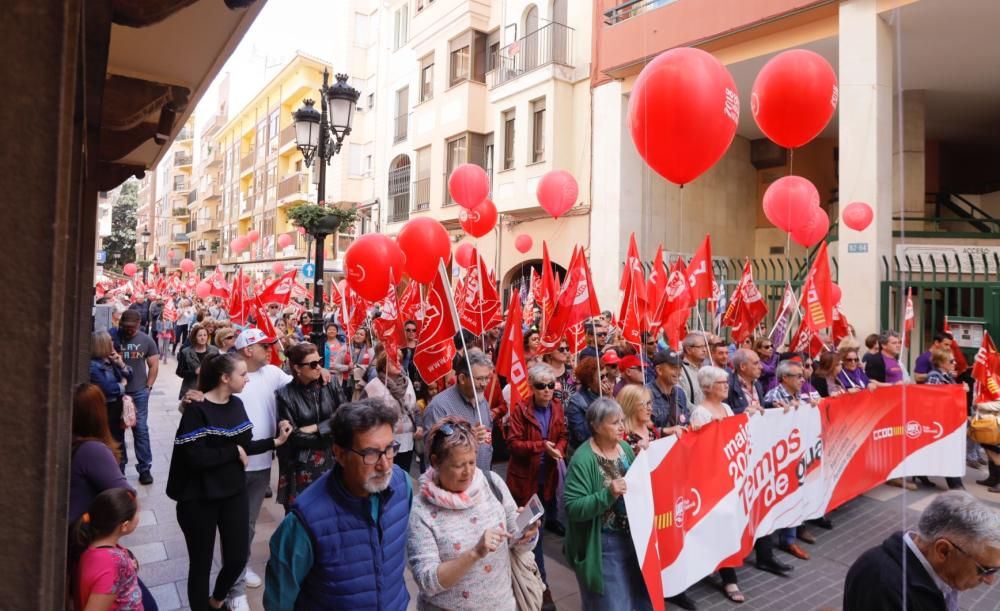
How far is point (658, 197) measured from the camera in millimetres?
Answer: 18297

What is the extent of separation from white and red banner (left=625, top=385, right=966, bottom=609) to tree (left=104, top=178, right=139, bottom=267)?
48423 mm

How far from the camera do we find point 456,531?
2.70 metres

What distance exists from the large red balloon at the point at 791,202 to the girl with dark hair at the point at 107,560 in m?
9.21

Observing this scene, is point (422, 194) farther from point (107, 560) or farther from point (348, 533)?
point (348, 533)

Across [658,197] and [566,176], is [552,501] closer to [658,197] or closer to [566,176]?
[566,176]

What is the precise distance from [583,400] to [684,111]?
2.58m

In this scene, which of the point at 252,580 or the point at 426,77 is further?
the point at 426,77

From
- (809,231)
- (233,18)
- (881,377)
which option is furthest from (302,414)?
(809,231)

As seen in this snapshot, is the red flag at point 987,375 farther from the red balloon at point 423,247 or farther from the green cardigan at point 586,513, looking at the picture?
the red balloon at point 423,247

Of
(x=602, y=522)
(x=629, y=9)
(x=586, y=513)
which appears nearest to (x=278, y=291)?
(x=602, y=522)

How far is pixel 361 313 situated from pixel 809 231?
743 centimetres

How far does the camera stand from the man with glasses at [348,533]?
2.38 m

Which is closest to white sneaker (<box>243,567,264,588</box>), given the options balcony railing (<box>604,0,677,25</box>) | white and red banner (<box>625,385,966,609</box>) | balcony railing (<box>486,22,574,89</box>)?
white and red banner (<box>625,385,966,609</box>)

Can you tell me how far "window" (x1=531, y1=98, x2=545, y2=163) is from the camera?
19719 mm
